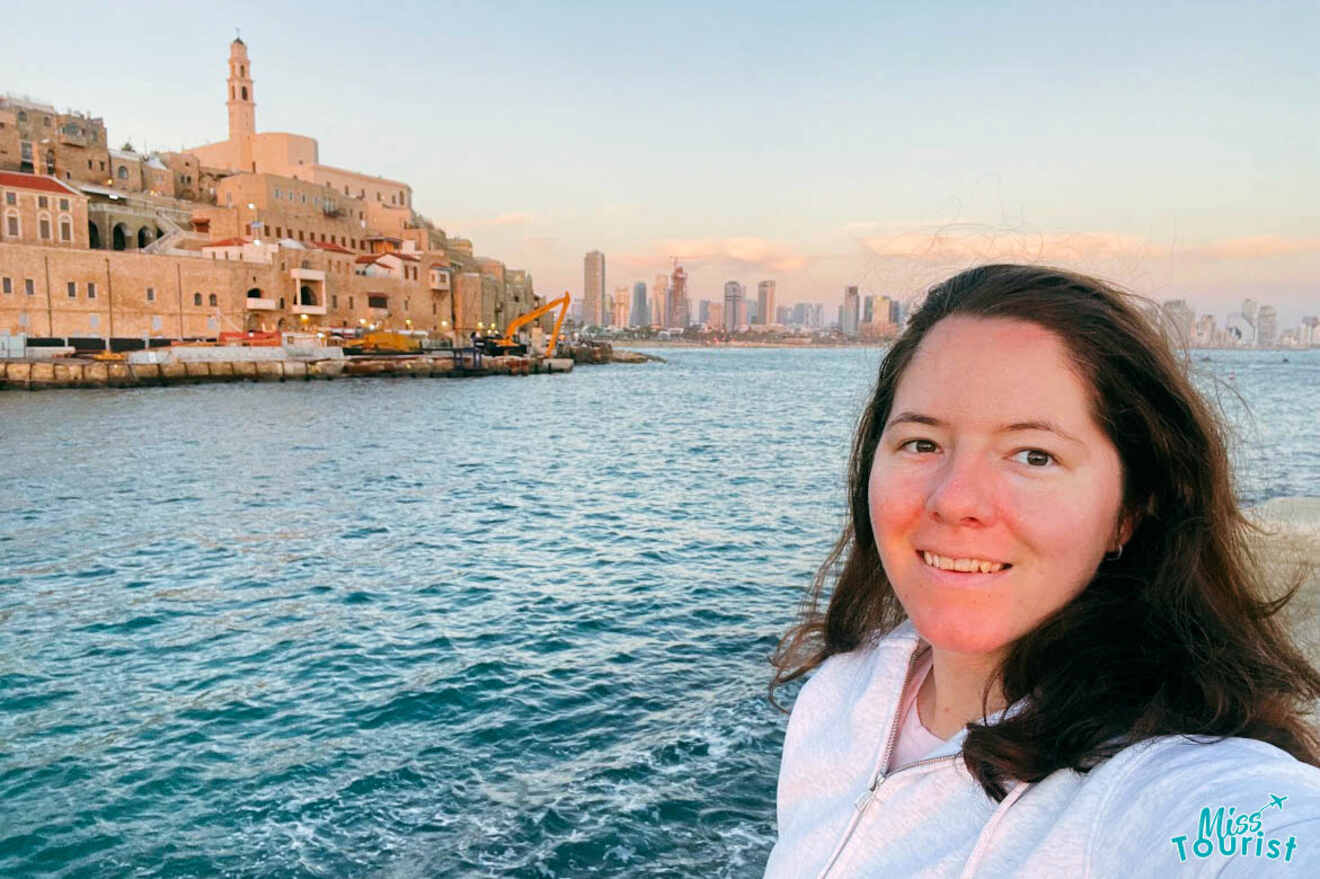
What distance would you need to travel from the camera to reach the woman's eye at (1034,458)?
1080mm

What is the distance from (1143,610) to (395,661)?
305 inches

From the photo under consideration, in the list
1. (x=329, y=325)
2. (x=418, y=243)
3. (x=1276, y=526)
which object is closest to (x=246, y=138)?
(x=418, y=243)

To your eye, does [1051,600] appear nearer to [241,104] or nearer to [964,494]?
[964,494]

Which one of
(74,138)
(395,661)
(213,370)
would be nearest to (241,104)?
(74,138)

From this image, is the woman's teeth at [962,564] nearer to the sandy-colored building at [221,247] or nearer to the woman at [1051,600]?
the woman at [1051,600]

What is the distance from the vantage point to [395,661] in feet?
25.7

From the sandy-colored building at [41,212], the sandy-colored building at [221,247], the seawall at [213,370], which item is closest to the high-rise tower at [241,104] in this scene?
the sandy-colored building at [221,247]

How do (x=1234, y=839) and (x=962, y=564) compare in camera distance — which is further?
(x=962, y=564)

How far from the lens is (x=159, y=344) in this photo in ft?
149

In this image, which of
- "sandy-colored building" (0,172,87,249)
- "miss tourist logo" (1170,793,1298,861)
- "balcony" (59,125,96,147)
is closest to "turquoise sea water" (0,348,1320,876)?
"miss tourist logo" (1170,793,1298,861)

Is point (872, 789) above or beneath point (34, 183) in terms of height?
beneath

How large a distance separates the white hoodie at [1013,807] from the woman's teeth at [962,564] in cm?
22

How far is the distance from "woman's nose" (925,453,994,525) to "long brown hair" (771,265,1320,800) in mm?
189

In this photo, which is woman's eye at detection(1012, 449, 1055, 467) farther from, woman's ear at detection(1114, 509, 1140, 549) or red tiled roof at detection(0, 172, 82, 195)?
red tiled roof at detection(0, 172, 82, 195)
